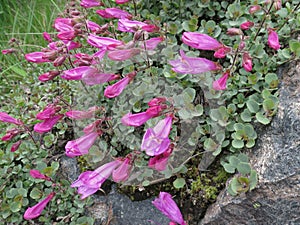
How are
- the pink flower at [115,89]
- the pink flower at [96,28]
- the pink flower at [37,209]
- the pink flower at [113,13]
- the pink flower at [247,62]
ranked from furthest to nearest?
the pink flower at [113,13]
the pink flower at [96,28]
the pink flower at [37,209]
the pink flower at [115,89]
the pink flower at [247,62]

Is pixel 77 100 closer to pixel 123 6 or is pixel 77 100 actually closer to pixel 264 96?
pixel 123 6

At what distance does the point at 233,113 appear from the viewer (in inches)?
83.8

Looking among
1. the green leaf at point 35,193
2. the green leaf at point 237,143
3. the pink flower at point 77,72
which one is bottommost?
the green leaf at point 35,193

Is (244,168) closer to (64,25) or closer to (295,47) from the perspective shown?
(295,47)

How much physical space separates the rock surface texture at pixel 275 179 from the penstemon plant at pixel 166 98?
6 cm

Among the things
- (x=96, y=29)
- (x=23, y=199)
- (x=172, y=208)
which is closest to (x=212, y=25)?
(x=96, y=29)

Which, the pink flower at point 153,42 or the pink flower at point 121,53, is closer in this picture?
the pink flower at point 121,53

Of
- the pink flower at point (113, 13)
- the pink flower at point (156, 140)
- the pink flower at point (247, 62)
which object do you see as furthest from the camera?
the pink flower at point (113, 13)

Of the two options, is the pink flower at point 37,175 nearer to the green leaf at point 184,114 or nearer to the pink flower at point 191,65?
the green leaf at point 184,114

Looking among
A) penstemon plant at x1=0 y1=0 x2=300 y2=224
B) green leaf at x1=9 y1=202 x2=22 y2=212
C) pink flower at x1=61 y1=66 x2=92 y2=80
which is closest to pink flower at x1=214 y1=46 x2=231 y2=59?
penstemon plant at x1=0 y1=0 x2=300 y2=224

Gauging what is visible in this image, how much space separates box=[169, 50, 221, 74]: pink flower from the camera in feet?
6.58

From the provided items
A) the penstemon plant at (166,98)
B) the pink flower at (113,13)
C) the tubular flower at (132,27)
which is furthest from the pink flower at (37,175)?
the pink flower at (113,13)

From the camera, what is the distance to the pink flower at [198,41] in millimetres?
2006

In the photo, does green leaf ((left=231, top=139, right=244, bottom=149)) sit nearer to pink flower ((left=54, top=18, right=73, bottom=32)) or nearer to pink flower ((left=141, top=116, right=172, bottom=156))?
pink flower ((left=141, top=116, right=172, bottom=156))
